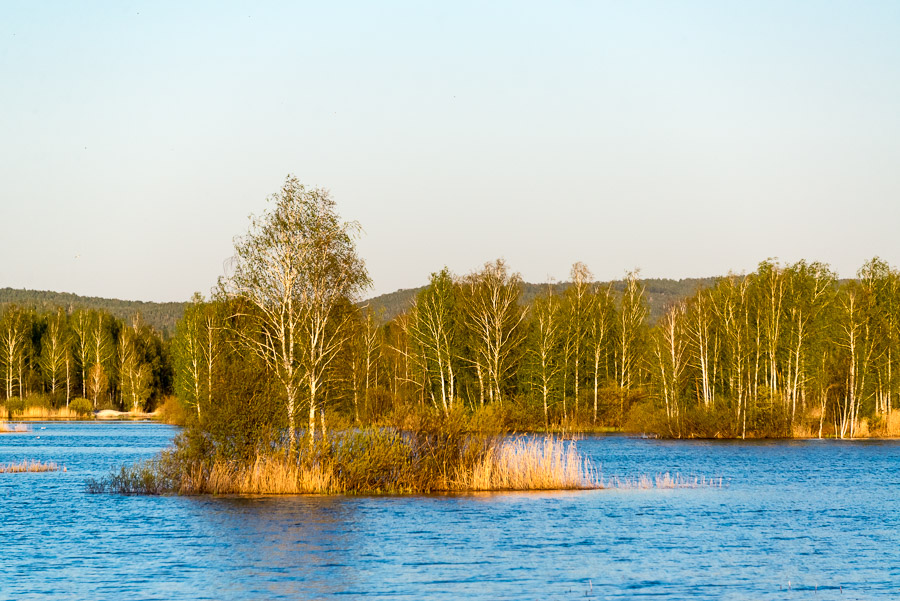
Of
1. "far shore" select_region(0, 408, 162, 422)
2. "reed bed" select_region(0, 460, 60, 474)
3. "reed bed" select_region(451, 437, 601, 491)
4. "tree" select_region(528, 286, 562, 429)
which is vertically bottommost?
"far shore" select_region(0, 408, 162, 422)

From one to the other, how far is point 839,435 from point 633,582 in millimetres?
64311

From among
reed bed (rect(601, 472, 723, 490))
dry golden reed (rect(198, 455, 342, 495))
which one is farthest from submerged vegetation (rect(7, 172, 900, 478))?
reed bed (rect(601, 472, 723, 490))

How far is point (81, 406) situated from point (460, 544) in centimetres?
10501

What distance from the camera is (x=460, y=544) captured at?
28.2 meters

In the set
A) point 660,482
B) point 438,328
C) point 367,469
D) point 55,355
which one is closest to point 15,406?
point 55,355

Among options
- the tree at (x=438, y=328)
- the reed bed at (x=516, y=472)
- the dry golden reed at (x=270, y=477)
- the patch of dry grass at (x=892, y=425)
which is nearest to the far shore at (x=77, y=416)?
the tree at (x=438, y=328)

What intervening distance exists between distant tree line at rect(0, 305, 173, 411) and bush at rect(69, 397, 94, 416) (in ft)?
7.66

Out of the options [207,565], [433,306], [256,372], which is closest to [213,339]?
[433,306]

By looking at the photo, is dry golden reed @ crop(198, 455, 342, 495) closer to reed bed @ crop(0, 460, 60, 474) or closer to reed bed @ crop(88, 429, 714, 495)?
reed bed @ crop(88, 429, 714, 495)

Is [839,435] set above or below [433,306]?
below

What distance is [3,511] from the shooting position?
35.5 m

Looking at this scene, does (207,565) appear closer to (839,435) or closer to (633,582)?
(633,582)

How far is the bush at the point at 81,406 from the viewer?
124m

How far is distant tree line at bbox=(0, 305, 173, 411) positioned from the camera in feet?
419
